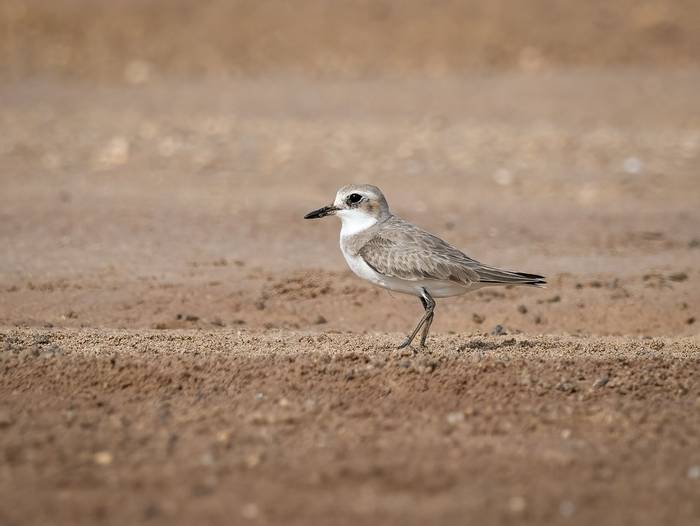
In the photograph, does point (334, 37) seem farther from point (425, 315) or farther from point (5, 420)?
point (5, 420)

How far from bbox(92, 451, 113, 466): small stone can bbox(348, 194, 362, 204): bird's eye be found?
10.0 ft

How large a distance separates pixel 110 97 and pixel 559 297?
1397 cm

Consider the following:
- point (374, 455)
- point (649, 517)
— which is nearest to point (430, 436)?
point (374, 455)

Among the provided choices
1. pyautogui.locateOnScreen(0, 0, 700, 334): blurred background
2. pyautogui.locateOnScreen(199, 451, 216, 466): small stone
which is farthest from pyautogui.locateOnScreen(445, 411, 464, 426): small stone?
pyautogui.locateOnScreen(0, 0, 700, 334): blurred background

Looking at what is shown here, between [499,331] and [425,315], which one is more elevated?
[425,315]

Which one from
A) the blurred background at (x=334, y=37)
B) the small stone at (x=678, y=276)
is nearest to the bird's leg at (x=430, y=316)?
the small stone at (x=678, y=276)

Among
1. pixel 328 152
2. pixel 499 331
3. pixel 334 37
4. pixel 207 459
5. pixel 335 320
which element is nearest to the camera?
pixel 207 459

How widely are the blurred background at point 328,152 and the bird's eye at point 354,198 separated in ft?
5.49

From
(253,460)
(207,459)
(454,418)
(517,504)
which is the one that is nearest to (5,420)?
(207,459)

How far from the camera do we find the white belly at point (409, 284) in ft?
25.5

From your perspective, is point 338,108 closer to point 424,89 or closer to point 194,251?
point 424,89

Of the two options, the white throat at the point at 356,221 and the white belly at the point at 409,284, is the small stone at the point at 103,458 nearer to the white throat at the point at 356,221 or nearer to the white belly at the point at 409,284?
the white belly at the point at 409,284

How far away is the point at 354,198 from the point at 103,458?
315 cm

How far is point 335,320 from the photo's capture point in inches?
385
